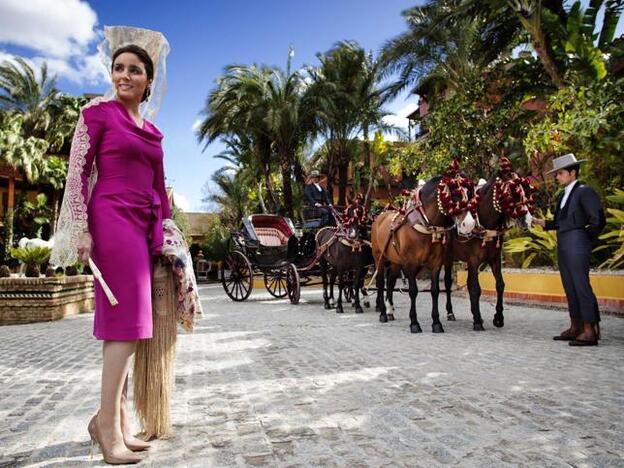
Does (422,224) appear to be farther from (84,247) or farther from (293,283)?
(293,283)

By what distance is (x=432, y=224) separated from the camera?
7488 mm

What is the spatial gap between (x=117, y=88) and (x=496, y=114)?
14090 millimetres

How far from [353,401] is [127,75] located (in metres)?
2.56

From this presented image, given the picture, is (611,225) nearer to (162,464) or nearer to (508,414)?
(508,414)

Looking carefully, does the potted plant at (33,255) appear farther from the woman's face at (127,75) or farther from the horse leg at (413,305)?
the woman's face at (127,75)

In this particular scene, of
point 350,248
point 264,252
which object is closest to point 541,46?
point 350,248

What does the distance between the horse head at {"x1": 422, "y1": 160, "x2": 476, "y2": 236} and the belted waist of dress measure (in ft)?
16.0

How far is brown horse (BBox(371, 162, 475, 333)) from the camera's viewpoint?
7184mm

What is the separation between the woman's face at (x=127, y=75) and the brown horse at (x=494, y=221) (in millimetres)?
5533

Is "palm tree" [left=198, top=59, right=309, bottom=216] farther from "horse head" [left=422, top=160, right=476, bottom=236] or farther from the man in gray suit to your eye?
the man in gray suit

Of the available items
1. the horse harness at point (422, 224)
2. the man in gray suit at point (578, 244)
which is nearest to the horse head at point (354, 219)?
the horse harness at point (422, 224)

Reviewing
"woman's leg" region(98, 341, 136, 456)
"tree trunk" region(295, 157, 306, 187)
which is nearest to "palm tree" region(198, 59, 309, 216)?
"tree trunk" region(295, 157, 306, 187)

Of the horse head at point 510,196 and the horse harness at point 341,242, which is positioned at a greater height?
the horse head at point 510,196

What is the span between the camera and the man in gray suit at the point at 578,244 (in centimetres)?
608
